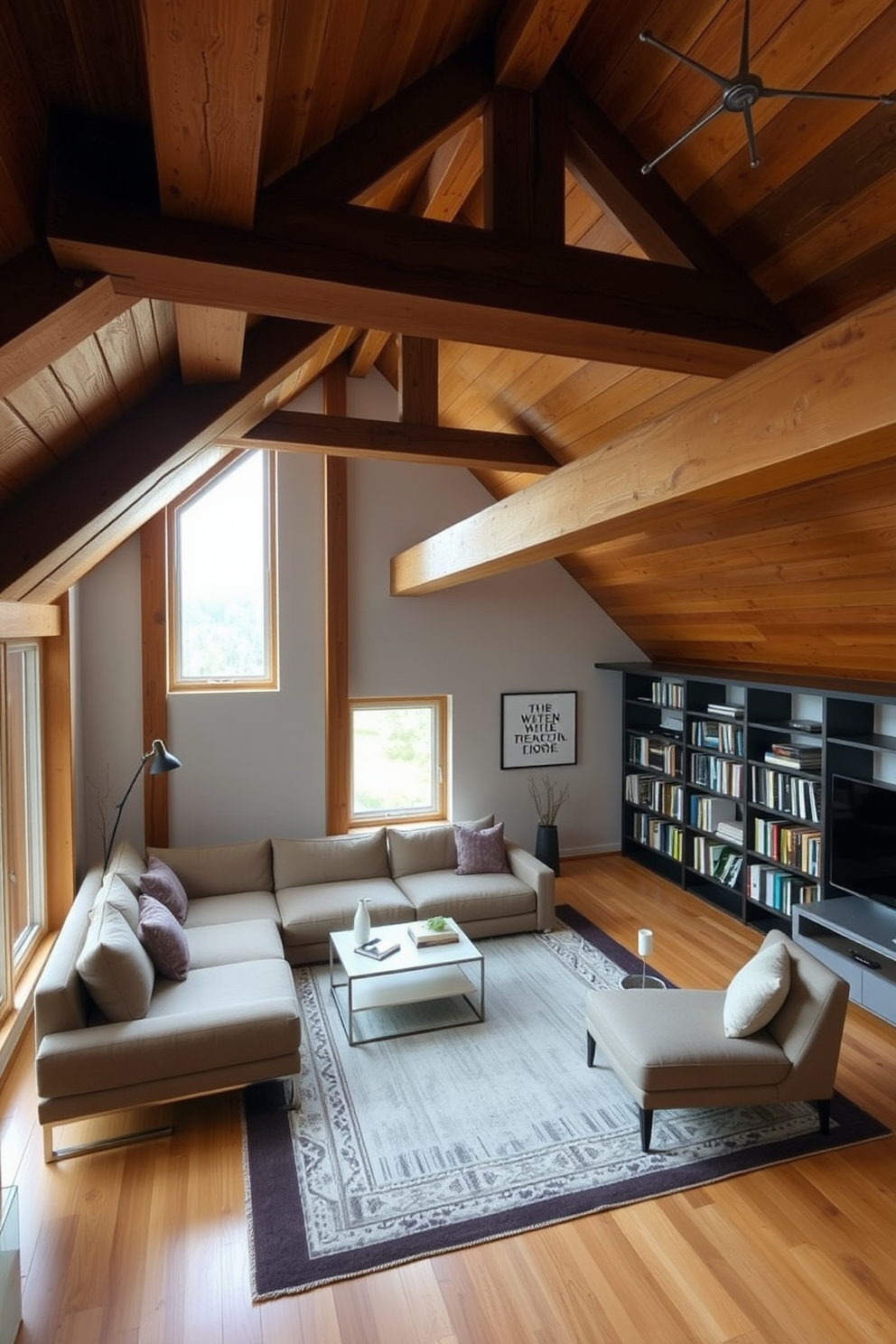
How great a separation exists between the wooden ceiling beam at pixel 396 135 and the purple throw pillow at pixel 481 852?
4.09 m

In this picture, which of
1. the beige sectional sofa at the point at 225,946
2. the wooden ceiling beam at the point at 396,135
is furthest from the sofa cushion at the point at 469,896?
the wooden ceiling beam at the point at 396,135

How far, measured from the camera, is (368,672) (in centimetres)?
567

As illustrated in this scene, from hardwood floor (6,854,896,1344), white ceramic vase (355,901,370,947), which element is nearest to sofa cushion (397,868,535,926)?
white ceramic vase (355,901,370,947)

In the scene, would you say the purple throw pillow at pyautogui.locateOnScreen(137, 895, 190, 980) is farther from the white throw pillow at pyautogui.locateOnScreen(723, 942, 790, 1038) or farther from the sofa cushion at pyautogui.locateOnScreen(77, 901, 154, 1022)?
the white throw pillow at pyautogui.locateOnScreen(723, 942, 790, 1038)

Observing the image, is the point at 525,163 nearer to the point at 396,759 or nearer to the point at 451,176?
the point at 451,176

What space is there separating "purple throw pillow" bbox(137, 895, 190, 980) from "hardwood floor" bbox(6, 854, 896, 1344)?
27.7 inches

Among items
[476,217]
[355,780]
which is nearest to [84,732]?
[355,780]

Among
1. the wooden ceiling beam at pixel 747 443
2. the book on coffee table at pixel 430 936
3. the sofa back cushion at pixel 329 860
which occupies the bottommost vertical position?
the book on coffee table at pixel 430 936

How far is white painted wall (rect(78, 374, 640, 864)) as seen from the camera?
5008 millimetres

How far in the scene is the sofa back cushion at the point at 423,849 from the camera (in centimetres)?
512

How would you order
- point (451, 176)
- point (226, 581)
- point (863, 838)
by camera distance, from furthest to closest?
point (226, 581) < point (863, 838) < point (451, 176)

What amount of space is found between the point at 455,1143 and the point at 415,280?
3057 mm

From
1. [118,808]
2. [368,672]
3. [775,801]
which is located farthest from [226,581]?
[775,801]

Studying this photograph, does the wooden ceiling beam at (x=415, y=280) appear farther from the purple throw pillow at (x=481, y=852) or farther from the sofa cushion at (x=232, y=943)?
the purple throw pillow at (x=481, y=852)
